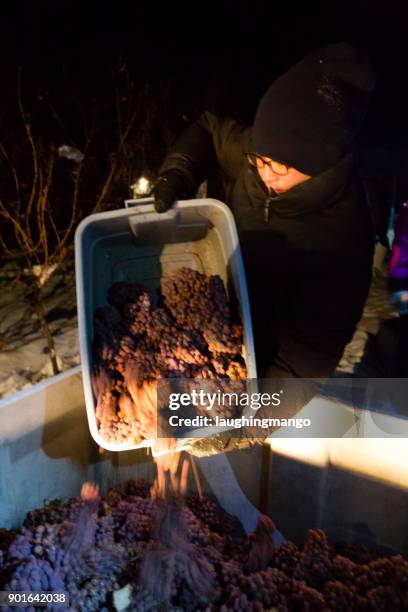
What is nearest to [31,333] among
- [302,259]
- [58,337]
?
[58,337]

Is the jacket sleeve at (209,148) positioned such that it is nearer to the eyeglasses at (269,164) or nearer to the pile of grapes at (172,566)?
the eyeglasses at (269,164)

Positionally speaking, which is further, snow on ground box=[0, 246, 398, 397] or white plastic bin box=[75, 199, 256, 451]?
snow on ground box=[0, 246, 398, 397]

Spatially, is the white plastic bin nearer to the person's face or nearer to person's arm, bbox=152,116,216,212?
person's arm, bbox=152,116,216,212

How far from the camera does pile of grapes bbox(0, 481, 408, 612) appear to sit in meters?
1.50

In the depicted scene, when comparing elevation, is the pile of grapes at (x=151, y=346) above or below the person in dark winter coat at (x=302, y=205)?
below

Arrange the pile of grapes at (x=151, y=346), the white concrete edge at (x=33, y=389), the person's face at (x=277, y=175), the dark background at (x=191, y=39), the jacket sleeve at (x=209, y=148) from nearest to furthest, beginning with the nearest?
the pile of grapes at (x=151, y=346) → the person's face at (x=277, y=175) → the white concrete edge at (x=33, y=389) → the jacket sleeve at (x=209, y=148) → the dark background at (x=191, y=39)

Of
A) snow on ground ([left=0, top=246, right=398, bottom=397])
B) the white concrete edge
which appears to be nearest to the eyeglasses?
the white concrete edge

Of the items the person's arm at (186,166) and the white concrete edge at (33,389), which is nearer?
the person's arm at (186,166)

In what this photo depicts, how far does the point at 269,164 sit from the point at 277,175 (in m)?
0.05

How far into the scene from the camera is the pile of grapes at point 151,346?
50.7 inches

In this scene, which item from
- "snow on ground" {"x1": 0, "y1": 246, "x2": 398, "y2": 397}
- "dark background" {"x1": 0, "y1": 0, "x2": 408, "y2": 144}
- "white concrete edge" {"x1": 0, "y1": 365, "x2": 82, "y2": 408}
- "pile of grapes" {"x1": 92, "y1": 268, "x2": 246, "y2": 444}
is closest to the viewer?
"pile of grapes" {"x1": 92, "y1": 268, "x2": 246, "y2": 444}

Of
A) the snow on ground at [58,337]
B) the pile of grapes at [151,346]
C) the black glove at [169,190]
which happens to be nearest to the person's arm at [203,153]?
the black glove at [169,190]

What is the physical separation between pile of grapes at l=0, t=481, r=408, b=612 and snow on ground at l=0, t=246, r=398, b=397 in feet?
4.66

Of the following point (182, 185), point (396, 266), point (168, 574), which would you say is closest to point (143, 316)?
point (182, 185)
